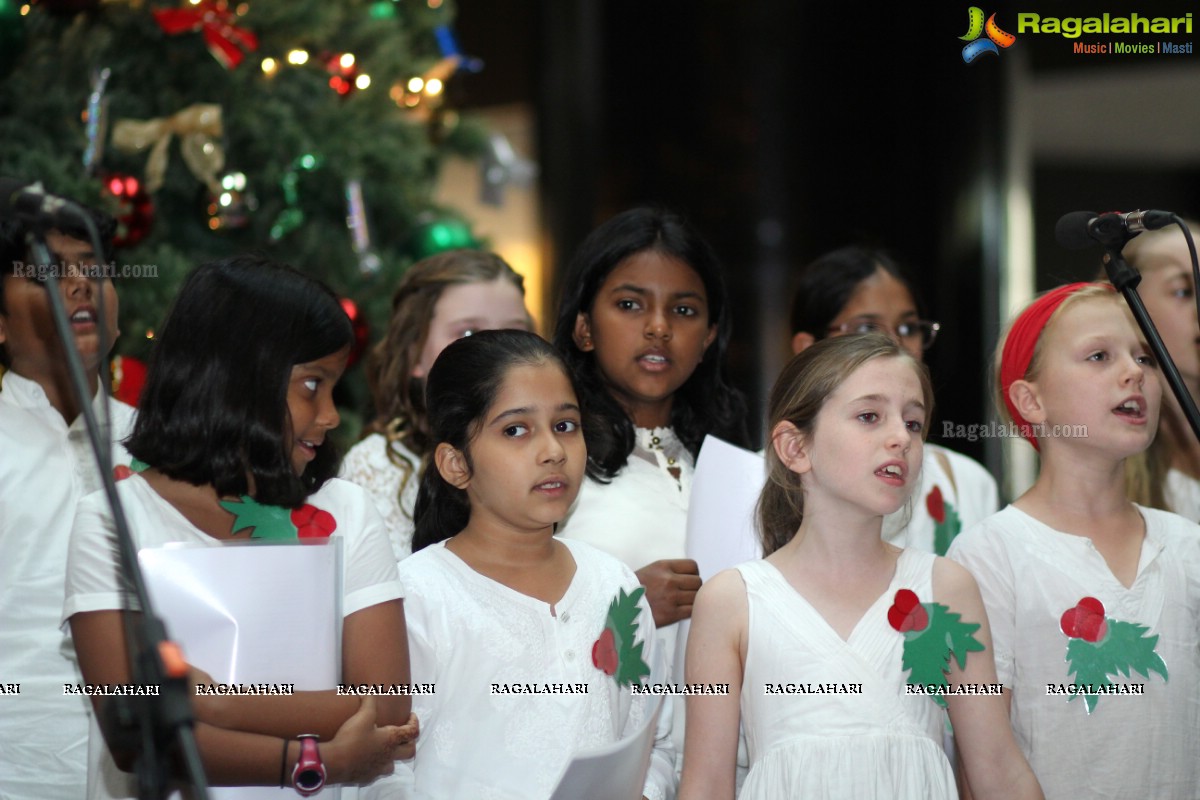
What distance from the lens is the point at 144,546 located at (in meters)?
1.58

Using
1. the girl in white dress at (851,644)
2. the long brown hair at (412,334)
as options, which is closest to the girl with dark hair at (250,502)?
the girl in white dress at (851,644)

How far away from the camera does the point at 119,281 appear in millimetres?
2850

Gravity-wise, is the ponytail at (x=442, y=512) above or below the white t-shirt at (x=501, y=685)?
above

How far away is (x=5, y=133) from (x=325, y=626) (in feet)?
6.01

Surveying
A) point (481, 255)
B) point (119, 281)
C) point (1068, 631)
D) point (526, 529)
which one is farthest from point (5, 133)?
point (1068, 631)

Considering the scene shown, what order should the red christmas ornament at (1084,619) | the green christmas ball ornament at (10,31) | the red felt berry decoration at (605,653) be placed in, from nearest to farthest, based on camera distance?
the red felt berry decoration at (605,653)
the red christmas ornament at (1084,619)
the green christmas ball ornament at (10,31)

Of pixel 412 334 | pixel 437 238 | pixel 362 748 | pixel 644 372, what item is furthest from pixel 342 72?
pixel 362 748

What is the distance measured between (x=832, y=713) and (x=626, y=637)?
0.30 metres

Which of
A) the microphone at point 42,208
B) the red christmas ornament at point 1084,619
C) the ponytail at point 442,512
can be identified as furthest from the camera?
the ponytail at point 442,512

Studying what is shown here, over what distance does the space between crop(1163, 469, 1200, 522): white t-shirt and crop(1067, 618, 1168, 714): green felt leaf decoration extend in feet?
2.26

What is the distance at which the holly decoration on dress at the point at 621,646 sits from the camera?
1766 millimetres

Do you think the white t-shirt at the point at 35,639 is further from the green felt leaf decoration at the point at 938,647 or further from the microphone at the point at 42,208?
the green felt leaf decoration at the point at 938,647

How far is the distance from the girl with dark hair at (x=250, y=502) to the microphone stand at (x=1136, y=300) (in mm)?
1030

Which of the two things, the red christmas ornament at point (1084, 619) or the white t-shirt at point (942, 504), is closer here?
the red christmas ornament at point (1084, 619)
